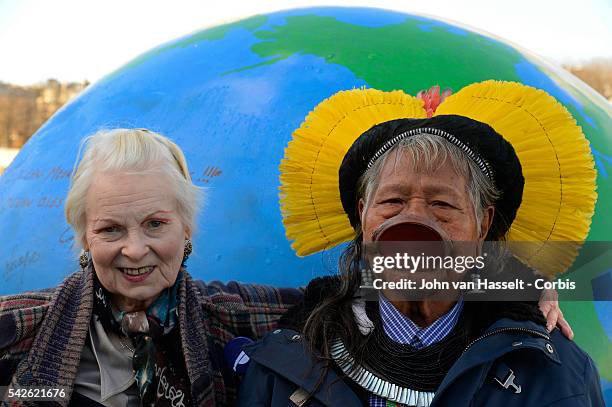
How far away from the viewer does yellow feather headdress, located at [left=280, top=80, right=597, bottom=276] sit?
107 inches

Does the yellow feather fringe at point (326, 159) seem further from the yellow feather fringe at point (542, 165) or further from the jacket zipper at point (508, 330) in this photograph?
the jacket zipper at point (508, 330)

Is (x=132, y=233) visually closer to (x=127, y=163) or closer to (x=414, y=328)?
(x=127, y=163)

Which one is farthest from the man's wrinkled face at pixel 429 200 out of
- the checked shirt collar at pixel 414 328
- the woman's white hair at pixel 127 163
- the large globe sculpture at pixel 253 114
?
the large globe sculpture at pixel 253 114

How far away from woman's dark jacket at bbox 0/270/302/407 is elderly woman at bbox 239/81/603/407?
0.57 ft

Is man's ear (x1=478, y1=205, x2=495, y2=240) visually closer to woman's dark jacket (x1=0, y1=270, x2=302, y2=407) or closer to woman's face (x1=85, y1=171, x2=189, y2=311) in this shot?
woman's dark jacket (x1=0, y1=270, x2=302, y2=407)

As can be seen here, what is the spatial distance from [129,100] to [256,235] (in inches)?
43.4

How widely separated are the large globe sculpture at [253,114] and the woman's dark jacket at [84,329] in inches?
14.9

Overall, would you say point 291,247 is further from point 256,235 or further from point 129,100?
point 129,100

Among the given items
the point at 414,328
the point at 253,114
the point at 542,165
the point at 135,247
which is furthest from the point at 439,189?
Result: the point at 253,114

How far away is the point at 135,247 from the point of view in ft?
8.09

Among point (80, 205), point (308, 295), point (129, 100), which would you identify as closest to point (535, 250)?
point (308, 295)

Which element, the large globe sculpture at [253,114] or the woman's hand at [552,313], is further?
the large globe sculpture at [253,114]

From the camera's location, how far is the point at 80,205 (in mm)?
2562

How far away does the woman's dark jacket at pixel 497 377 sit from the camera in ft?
7.20
